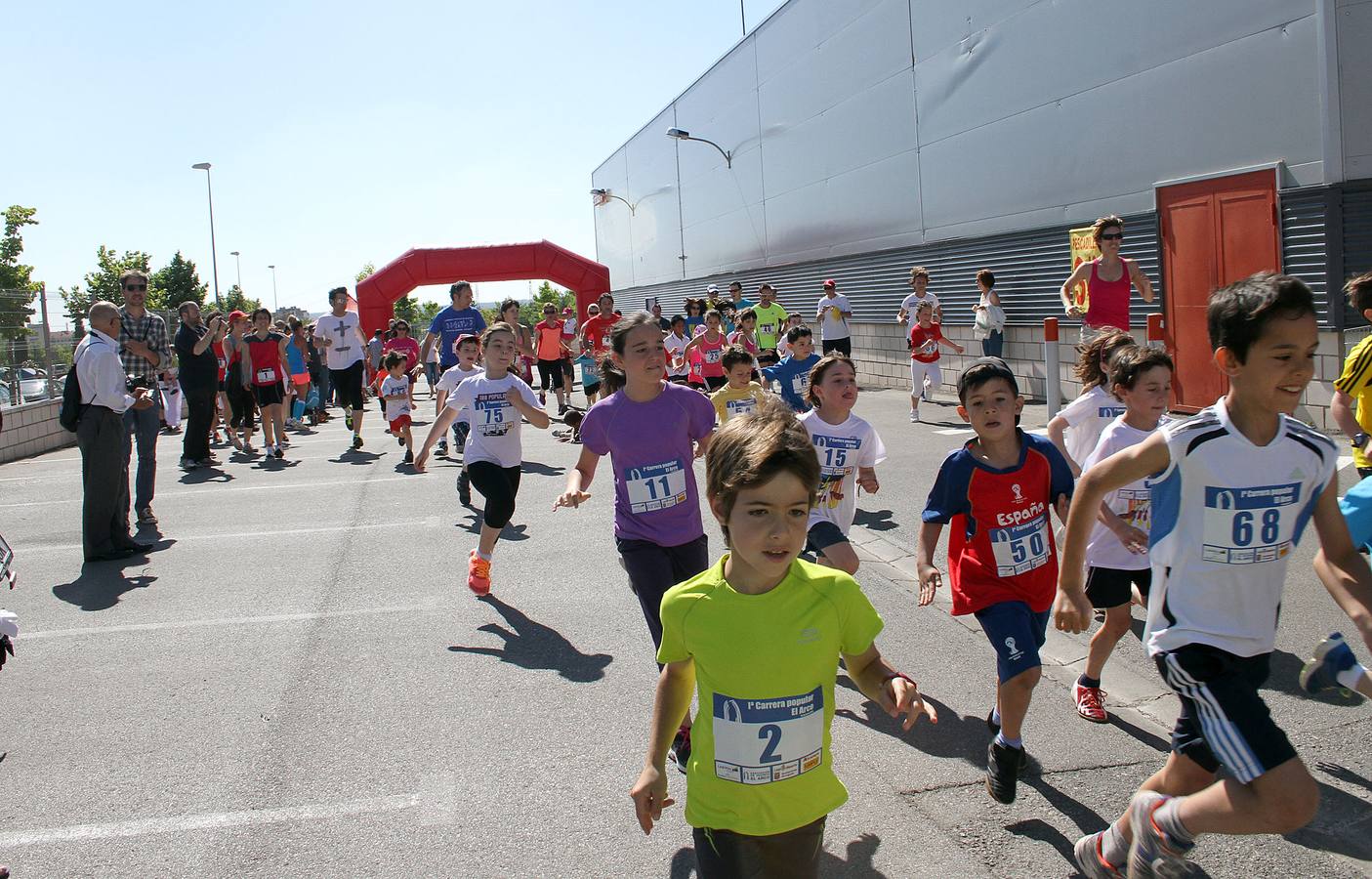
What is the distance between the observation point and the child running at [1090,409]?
558 centimetres

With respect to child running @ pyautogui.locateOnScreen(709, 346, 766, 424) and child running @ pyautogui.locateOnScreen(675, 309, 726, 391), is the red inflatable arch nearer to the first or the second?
child running @ pyautogui.locateOnScreen(675, 309, 726, 391)

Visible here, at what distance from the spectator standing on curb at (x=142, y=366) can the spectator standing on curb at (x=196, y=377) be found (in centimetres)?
208

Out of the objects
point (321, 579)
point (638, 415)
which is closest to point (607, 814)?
point (638, 415)

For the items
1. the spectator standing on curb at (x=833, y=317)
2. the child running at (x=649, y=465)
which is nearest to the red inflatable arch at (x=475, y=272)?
the spectator standing on curb at (x=833, y=317)

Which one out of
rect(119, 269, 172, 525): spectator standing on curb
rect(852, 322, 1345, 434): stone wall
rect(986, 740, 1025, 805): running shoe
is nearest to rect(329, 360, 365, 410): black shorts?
rect(119, 269, 172, 525): spectator standing on curb

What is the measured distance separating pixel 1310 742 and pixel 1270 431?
183 centimetres

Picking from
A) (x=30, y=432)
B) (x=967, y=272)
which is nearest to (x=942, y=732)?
(x=967, y=272)

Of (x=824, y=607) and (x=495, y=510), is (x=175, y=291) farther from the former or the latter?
(x=824, y=607)

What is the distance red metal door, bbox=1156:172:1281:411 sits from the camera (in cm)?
1205

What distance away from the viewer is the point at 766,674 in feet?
8.97

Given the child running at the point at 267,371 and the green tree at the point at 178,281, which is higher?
the green tree at the point at 178,281

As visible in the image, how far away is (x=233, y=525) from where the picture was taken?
1074 centimetres

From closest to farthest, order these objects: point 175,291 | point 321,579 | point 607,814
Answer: point 607,814 → point 321,579 → point 175,291

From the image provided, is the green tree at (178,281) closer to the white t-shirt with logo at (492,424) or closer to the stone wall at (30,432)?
the stone wall at (30,432)
